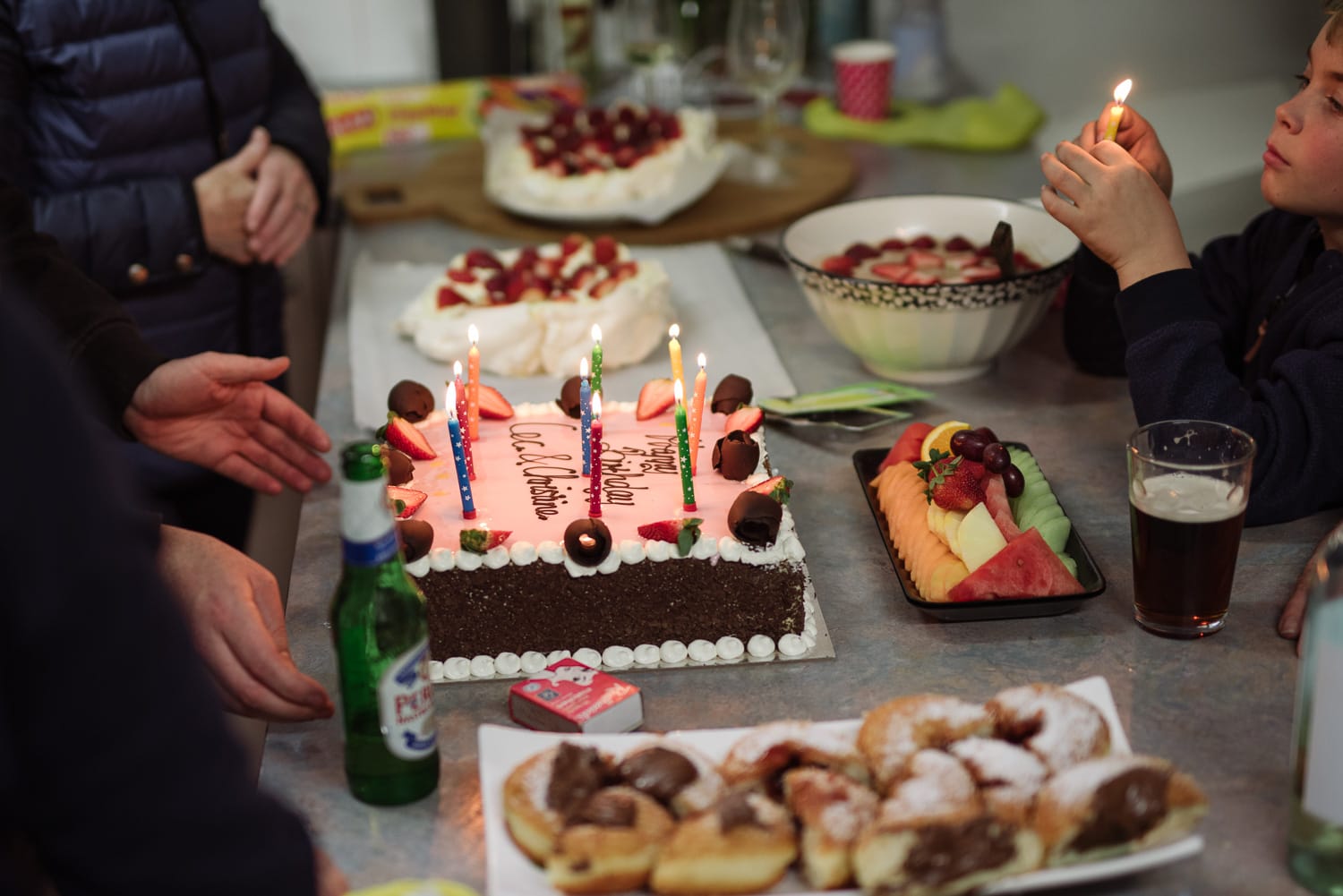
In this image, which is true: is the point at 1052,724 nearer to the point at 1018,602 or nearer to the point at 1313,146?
the point at 1018,602

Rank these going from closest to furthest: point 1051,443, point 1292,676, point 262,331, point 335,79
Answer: point 1292,676, point 1051,443, point 262,331, point 335,79

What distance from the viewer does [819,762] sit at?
1034mm

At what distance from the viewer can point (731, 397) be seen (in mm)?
1580

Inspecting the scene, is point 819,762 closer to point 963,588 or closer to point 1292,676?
point 963,588

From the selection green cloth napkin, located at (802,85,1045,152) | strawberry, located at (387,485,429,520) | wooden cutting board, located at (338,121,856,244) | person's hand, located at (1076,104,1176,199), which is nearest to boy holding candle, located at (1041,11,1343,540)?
person's hand, located at (1076,104,1176,199)

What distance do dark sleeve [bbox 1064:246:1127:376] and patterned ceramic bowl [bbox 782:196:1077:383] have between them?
29 millimetres

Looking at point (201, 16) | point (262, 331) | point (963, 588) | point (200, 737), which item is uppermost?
point (201, 16)

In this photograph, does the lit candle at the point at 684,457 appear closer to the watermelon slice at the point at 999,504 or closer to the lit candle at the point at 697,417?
the lit candle at the point at 697,417

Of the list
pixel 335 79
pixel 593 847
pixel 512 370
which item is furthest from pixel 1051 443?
pixel 335 79

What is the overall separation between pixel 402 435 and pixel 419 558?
0.24m

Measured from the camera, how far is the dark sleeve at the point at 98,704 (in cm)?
68

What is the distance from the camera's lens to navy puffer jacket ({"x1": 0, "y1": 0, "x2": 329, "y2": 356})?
6.45 feet

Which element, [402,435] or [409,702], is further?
[402,435]

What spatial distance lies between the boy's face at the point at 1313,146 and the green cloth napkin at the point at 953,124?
56.9 inches
